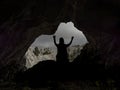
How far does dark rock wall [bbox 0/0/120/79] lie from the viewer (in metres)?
8.91

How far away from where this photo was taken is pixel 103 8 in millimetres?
9016

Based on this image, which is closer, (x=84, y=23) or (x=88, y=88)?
(x=88, y=88)

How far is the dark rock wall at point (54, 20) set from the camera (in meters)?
8.91

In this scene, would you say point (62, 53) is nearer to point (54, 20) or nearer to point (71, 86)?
point (54, 20)

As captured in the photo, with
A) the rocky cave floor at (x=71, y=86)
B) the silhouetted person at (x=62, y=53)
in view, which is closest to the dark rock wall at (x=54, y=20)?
the silhouetted person at (x=62, y=53)

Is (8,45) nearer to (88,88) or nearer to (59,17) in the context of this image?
(59,17)

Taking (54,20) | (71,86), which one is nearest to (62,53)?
(54,20)

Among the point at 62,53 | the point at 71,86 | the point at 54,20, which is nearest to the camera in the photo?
the point at 71,86

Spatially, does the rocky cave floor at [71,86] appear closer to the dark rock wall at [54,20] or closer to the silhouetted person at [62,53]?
the silhouetted person at [62,53]

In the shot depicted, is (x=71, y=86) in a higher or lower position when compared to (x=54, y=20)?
lower

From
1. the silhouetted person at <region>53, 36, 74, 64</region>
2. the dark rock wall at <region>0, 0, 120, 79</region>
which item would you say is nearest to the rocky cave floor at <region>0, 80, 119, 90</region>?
the silhouetted person at <region>53, 36, 74, 64</region>

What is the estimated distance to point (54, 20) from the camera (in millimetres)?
10555

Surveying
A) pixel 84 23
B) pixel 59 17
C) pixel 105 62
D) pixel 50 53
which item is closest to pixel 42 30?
pixel 59 17

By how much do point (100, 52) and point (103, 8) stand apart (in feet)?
5.03
